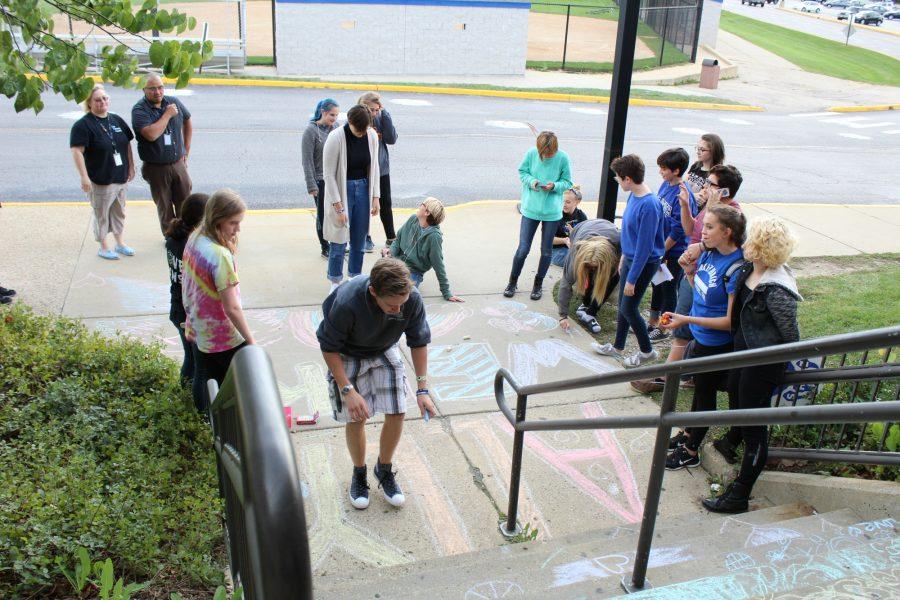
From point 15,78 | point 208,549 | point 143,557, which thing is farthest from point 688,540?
point 15,78

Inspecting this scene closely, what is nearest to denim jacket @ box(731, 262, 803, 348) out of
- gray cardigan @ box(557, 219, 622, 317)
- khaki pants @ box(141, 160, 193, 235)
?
gray cardigan @ box(557, 219, 622, 317)

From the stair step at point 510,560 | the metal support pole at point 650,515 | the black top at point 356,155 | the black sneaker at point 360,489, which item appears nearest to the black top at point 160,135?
the black top at point 356,155

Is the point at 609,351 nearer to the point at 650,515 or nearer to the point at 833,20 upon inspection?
the point at 650,515

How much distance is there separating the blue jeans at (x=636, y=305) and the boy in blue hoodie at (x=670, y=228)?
0.49 meters

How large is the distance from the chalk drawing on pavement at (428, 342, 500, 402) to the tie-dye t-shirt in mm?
1945

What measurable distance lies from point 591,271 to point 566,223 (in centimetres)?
134

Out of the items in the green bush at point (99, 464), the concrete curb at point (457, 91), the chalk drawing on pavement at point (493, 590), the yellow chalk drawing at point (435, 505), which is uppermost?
the concrete curb at point (457, 91)

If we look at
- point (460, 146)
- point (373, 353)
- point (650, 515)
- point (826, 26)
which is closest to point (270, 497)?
point (650, 515)

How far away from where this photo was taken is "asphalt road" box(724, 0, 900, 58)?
138 feet

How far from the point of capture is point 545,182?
24.3 ft

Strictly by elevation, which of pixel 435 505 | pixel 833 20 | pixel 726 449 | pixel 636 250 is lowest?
pixel 435 505

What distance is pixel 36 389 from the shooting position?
4914mm

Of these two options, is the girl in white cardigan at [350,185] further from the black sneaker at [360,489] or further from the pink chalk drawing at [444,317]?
the black sneaker at [360,489]

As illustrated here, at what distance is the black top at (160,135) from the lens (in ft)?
24.8
